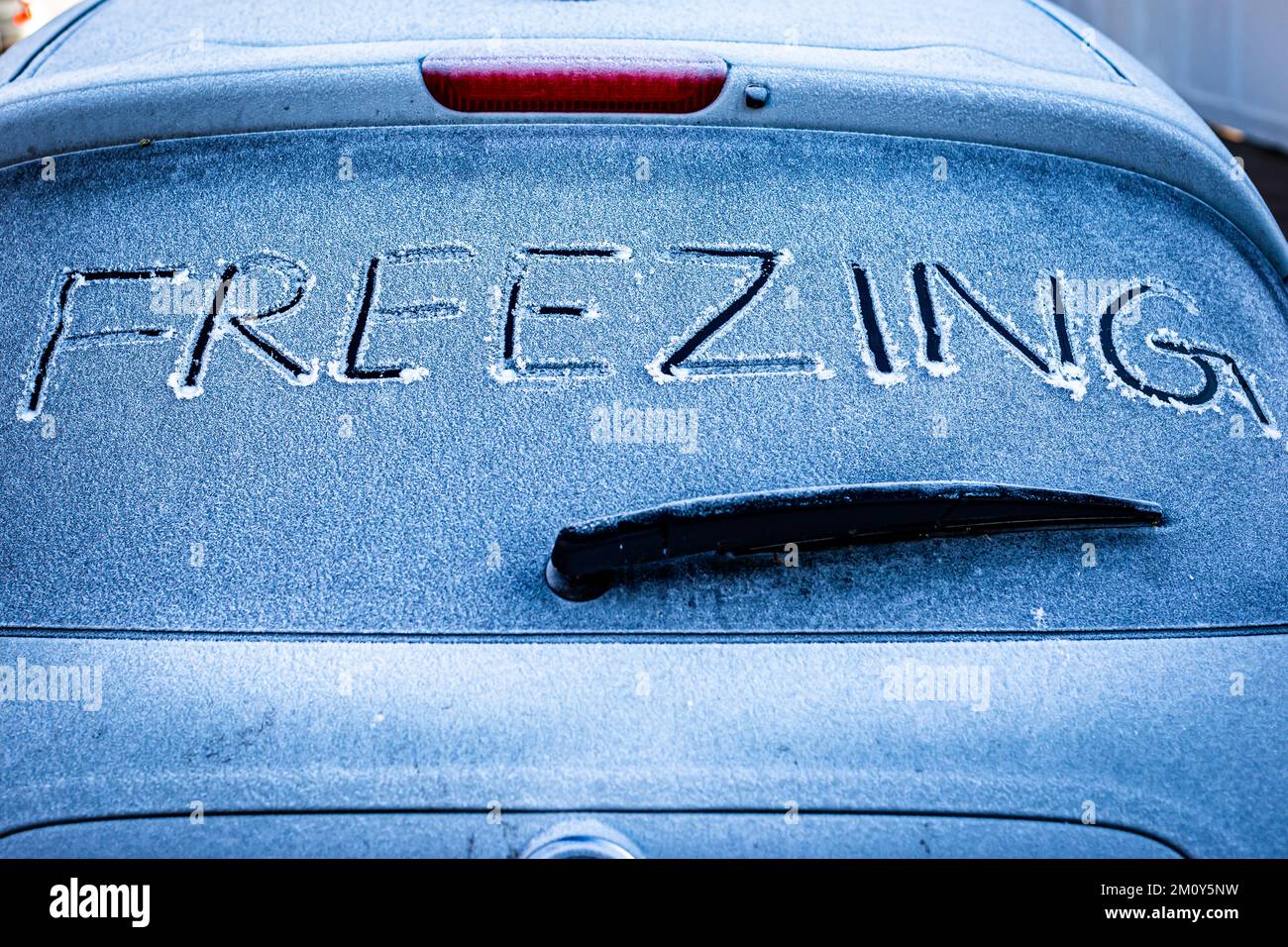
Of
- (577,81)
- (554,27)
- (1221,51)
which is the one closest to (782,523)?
(577,81)

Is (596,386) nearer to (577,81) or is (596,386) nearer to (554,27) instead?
(577,81)

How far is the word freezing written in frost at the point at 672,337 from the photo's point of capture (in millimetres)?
1517

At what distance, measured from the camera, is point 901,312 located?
1.57 metres

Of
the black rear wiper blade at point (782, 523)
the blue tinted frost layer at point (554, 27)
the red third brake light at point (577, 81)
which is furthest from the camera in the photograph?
the blue tinted frost layer at point (554, 27)

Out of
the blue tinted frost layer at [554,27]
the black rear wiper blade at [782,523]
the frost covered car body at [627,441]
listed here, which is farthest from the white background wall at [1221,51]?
the black rear wiper blade at [782,523]

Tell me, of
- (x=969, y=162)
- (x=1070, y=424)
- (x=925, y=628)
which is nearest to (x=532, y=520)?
(x=925, y=628)

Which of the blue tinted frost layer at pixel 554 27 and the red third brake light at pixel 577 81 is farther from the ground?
the blue tinted frost layer at pixel 554 27

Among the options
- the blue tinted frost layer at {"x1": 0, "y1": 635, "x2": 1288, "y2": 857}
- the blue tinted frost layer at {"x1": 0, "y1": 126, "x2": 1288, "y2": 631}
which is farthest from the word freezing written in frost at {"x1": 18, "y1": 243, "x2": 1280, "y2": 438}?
the blue tinted frost layer at {"x1": 0, "y1": 635, "x2": 1288, "y2": 857}

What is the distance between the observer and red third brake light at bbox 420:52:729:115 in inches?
65.9

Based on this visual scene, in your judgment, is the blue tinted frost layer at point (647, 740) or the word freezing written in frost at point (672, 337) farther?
the word freezing written in frost at point (672, 337)

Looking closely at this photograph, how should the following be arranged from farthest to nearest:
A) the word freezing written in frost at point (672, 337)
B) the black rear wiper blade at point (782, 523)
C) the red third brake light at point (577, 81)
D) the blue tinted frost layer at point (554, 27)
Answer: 1. the blue tinted frost layer at point (554, 27)
2. the red third brake light at point (577, 81)
3. the word freezing written in frost at point (672, 337)
4. the black rear wiper blade at point (782, 523)

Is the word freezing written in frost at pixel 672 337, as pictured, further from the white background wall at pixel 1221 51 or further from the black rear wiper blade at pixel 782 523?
the white background wall at pixel 1221 51

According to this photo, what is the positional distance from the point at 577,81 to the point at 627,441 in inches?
23.1
